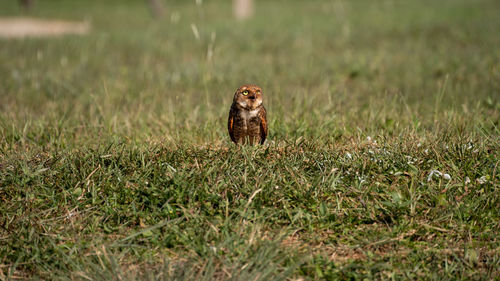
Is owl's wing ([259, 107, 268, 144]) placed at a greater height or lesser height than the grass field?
greater

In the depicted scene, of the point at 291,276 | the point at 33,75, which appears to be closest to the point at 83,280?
the point at 291,276

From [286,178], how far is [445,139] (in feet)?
4.71

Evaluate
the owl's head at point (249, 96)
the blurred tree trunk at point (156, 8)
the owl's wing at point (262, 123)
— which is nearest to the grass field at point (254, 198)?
the owl's wing at point (262, 123)

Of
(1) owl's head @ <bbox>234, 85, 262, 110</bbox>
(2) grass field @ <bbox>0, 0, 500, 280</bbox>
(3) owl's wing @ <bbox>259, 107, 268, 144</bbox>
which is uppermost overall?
(1) owl's head @ <bbox>234, 85, 262, 110</bbox>

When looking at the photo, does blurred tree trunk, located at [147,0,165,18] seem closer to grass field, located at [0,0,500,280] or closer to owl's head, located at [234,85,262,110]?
grass field, located at [0,0,500,280]

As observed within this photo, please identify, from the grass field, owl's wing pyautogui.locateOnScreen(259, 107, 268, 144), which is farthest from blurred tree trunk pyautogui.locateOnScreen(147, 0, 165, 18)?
owl's wing pyautogui.locateOnScreen(259, 107, 268, 144)

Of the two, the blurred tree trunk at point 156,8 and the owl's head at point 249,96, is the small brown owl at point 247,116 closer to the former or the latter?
the owl's head at point 249,96

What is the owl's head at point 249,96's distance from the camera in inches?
130

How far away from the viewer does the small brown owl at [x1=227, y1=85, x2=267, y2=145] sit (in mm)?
3312

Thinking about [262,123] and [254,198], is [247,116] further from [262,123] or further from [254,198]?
[254,198]

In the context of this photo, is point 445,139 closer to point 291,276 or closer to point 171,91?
point 291,276

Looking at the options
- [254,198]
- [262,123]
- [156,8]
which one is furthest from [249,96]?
[156,8]

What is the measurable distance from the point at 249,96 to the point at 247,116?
16 cm

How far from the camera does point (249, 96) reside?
3.30 m
